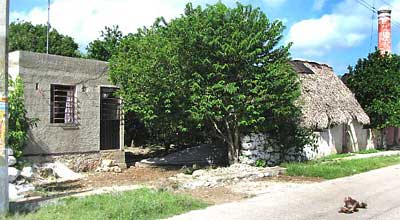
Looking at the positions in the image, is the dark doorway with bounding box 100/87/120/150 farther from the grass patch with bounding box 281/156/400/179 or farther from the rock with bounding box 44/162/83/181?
the grass patch with bounding box 281/156/400/179

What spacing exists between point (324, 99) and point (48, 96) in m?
13.8

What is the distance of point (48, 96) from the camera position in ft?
55.2

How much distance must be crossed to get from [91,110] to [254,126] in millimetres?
5715

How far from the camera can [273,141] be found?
1950cm

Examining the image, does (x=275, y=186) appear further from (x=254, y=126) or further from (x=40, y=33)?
(x=40, y=33)

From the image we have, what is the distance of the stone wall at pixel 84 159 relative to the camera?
16.7 m

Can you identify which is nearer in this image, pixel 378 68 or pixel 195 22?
pixel 195 22

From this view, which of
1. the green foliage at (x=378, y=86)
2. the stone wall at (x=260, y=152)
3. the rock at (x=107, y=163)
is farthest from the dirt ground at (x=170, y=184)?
the green foliage at (x=378, y=86)

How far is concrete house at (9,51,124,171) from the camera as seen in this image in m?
16.3

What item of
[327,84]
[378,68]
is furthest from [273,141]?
[378,68]

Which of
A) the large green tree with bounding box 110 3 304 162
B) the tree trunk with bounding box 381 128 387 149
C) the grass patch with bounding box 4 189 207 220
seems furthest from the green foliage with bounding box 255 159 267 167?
the tree trunk with bounding box 381 128 387 149

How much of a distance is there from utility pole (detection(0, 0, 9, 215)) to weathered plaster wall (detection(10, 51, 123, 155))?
23.6 ft

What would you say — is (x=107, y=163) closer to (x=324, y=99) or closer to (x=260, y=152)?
(x=260, y=152)

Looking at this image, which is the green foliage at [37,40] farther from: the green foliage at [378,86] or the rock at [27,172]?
the rock at [27,172]
